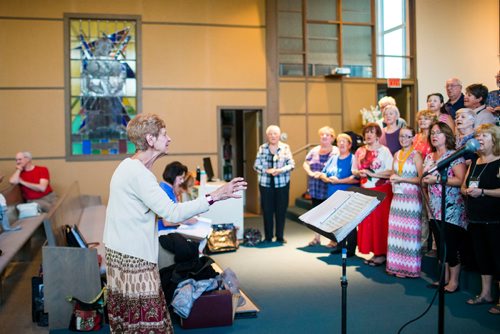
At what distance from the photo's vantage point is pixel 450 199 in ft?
14.4

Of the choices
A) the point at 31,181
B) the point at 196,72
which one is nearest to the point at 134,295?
the point at 31,181

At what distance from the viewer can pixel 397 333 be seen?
12.0 ft

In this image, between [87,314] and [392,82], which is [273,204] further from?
[392,82]

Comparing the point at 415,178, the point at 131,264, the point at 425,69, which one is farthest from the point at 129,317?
the point at 425,69

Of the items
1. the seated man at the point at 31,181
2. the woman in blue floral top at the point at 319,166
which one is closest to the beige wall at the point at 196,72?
the seated man at the point at 31,181

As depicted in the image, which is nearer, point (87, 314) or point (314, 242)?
point (87, 314)

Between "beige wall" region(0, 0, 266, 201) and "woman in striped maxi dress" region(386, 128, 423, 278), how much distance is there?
440 centimetres

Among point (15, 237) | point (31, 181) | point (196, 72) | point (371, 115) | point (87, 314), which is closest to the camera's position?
point (87, 314)

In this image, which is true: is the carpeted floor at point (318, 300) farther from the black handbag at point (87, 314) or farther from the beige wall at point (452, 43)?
the beige wall at point (452, 43)

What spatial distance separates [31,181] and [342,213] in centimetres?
557

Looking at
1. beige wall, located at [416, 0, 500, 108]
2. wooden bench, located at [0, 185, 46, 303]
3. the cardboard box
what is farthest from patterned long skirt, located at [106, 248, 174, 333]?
beige wall, located at [416, 0, 500, 108]

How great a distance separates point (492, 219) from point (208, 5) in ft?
20.7

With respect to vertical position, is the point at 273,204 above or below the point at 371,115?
below

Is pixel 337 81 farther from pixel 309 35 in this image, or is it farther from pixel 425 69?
pixel 425 69
